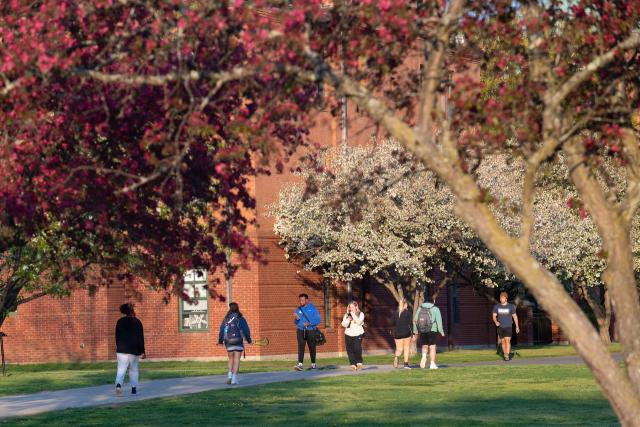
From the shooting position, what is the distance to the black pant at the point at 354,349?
103ft

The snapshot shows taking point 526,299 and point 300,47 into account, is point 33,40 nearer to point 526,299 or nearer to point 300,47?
point 300,47

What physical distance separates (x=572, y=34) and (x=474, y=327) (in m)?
41.5

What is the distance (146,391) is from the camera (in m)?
25.1

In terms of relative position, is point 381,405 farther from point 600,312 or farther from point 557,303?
point 600,312

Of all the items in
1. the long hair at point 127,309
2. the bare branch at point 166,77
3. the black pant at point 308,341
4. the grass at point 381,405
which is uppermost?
the bare branch at point 166,77

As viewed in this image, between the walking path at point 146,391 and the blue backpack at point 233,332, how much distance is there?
2.84ft

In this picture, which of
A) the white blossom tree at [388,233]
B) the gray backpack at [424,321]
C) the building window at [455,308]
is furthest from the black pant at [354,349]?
the building window at [455,308]

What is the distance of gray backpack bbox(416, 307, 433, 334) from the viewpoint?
31359 mm

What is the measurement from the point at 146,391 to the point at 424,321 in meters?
8.62

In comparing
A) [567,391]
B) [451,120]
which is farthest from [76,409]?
[451,120]

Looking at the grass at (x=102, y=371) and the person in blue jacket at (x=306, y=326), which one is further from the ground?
the person in blue jacket at (x=306, y=326)

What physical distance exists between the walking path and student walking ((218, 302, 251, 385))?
35 cm

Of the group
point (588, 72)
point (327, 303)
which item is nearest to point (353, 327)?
point (327, 303)

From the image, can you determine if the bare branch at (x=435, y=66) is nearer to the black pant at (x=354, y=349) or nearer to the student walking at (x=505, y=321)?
the black pant at (x=354, y=349)
